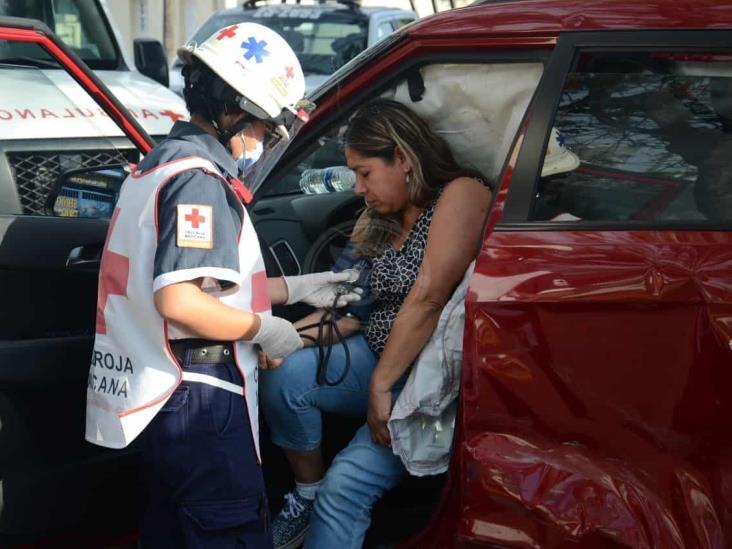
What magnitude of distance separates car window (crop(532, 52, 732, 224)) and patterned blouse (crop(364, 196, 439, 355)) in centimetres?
64

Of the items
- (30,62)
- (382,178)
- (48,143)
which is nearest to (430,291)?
(382,178)

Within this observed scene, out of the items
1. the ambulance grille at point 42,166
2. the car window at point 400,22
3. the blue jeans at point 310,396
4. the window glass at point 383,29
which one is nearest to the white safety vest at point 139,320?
the blue jeans at point 310,396

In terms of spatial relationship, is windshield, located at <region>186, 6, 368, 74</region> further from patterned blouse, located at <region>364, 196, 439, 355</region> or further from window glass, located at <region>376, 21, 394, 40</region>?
patterned blouse, located at <region>364, 196, 439, 355</region>

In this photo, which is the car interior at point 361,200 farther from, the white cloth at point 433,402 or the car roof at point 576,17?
the white cloth at point 433,402

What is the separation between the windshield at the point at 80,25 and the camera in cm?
510

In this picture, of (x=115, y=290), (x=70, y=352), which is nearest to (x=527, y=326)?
(x=115, y=290)

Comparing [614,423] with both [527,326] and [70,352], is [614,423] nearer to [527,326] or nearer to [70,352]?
[527,326]

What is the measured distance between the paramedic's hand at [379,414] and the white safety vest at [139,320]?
0.37m

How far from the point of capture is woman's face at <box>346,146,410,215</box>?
2.87 m

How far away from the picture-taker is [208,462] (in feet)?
7.67

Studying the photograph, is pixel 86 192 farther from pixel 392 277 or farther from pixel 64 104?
pixel 392 277

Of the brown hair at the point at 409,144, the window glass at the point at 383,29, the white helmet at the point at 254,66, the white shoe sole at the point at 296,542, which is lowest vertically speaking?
the window glass at the point at 383,29

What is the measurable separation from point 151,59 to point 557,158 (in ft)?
12.4

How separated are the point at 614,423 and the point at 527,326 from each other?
0.86ft
